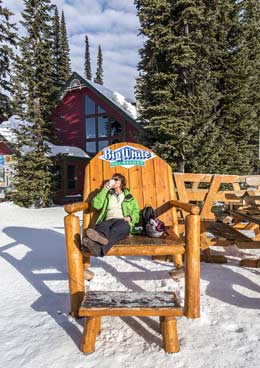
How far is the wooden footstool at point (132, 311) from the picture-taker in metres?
1.94

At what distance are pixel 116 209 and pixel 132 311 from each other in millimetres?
1321

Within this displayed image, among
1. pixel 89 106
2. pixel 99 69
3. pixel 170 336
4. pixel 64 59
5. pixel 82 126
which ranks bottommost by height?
pixel 170 336

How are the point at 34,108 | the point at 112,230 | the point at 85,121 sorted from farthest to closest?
the point at 85,121 → the point at 34,108 → the point at 112,230

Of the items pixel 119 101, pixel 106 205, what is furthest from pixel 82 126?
pixel 106 205

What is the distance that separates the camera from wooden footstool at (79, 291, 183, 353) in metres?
1.94

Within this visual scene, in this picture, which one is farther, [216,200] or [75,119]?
[75,119]

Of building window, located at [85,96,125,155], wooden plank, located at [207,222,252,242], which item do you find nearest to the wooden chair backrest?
wooden plank, located at [207,222,252,242]

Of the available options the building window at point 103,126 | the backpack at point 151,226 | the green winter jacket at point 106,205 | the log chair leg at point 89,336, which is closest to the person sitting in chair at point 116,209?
the green winter jacket at point 106,205

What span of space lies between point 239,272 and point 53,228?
478 centimetres

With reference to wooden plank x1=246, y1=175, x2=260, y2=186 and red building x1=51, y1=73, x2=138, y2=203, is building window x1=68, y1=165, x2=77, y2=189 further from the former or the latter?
wooden plank x1=246, y1=175, x2=260, y2=186

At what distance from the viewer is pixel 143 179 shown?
3592 millimetres

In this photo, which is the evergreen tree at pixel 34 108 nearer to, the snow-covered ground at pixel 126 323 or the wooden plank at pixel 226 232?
the snow-covered ground at pixel 126 323

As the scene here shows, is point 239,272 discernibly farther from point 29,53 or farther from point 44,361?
point 29,53

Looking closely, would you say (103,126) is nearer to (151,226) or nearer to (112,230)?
(151,226)
